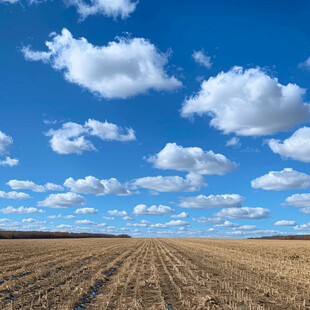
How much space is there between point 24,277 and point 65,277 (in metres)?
2.19

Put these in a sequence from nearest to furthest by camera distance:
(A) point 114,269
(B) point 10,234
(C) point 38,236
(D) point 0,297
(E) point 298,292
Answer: (D) point 0,297 < (E) point 298,292 < (A) point 114,269 < (B) point 10,234 < (C) point 38,236

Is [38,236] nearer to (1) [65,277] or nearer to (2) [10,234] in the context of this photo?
(2) [10,234]

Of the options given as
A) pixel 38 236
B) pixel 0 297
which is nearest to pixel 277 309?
pixel 0 297

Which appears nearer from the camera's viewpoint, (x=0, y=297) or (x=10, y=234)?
(x=0, y=297)

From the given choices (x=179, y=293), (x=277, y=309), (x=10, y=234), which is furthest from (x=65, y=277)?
(x=10, y=234)

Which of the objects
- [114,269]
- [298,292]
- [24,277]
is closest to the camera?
[298,292]

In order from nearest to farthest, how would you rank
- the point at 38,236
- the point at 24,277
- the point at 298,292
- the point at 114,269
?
1. the point at 298,292
2. the point at 24,277
3. the point at 114,269
4. the point at 38,236

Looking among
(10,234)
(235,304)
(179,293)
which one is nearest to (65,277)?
(179,293)

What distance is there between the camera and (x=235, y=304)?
464 inches

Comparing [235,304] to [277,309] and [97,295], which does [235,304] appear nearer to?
[277,309]

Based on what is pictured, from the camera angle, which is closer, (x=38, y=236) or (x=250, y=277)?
(x=250, y=277)

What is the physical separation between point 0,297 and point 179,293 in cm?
722

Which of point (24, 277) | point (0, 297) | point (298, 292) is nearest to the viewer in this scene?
point (0, 297)

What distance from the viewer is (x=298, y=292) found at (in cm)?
1450
